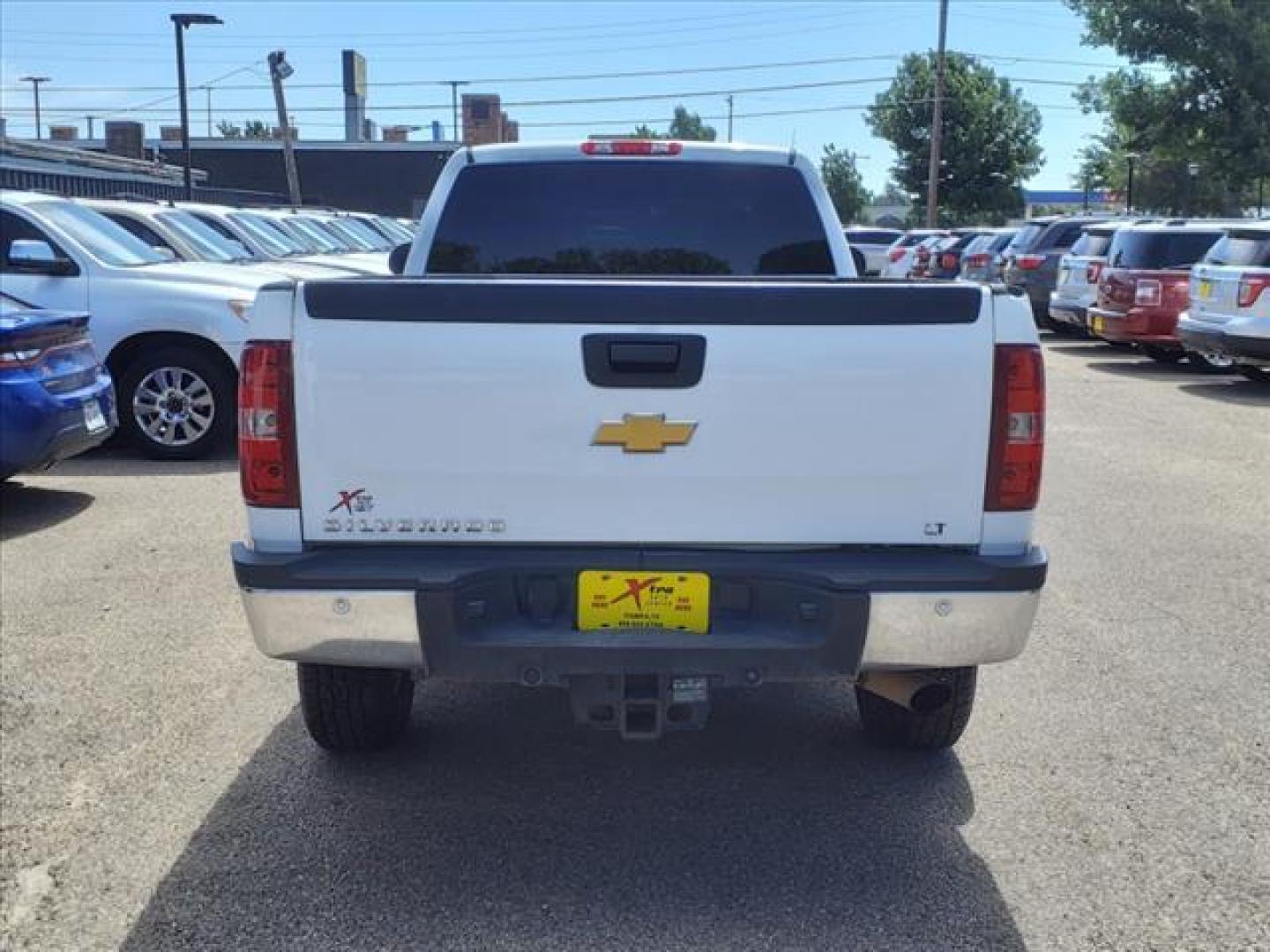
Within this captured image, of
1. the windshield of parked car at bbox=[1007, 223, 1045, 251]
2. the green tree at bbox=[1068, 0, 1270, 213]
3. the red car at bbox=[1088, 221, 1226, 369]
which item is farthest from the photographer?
the green tree at bbox=[1068, 0, 1270, 213]

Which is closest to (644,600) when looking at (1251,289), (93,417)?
(93,417)

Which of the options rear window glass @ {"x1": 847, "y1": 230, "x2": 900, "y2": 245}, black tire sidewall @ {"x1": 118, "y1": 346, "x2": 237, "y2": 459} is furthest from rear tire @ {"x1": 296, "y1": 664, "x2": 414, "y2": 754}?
rear window glass @ {"x1": 847, "y1": 230, "x2": 900, "y2": 245}

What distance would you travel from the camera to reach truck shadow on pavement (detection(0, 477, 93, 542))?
775 cm

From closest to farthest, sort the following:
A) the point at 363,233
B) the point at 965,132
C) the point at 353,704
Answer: the point at 353,704 → the point at 363,233 → the point at 965,132

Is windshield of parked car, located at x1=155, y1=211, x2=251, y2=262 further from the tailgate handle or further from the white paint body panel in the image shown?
the tailgate handle

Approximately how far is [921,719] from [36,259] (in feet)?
25.3

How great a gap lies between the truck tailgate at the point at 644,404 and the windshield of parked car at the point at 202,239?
28.9 feet

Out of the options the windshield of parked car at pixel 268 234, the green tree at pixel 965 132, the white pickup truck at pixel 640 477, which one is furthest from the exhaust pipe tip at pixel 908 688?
the green tree at pixel 965 132

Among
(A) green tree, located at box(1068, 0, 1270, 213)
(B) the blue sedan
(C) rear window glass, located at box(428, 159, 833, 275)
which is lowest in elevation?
(B) the blue sedan

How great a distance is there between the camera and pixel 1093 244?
18.6 m

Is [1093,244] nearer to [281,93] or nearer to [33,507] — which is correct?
[33,507]

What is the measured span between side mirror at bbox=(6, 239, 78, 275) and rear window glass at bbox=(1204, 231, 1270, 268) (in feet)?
35.6

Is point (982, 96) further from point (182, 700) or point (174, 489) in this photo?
point (182, 700)

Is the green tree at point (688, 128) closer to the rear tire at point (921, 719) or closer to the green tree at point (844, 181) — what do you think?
the green tree at point (844, 181)
